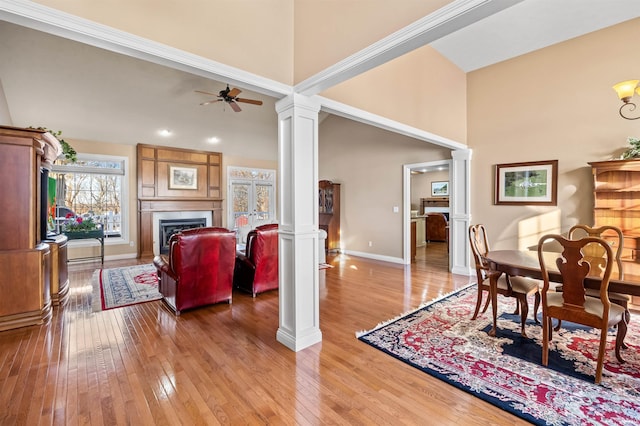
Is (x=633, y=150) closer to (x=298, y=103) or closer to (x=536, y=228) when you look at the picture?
(x=536, y=228)

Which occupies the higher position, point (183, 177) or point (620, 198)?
point (183, 177)

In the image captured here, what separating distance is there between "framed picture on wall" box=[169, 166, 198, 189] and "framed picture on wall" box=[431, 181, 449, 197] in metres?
7.91

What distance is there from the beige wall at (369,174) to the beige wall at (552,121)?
38.3 inches

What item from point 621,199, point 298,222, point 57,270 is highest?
point 621,199

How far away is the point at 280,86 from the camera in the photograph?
2537 millimetres

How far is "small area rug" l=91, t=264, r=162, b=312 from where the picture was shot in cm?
389

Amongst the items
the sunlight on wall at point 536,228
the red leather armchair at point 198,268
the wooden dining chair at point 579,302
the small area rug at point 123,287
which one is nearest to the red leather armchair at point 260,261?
the red leather armchair at point 198,268

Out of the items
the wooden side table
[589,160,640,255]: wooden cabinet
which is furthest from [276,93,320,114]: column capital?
the wooden side table

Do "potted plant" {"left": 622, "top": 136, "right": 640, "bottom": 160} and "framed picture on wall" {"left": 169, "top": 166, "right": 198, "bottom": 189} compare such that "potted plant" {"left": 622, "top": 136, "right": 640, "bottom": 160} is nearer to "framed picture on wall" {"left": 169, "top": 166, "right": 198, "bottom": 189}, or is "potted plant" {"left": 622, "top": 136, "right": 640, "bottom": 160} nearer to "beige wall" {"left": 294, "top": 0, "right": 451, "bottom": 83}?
"beige wall" {"left": 294, "top": 0, "right": 451, "bottom": 83}

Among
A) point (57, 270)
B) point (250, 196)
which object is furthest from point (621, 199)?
point (250, 196)

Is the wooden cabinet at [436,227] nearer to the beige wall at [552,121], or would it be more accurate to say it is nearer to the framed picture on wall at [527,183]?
the beige wall at [552,121]

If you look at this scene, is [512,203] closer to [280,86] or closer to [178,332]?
[280,86]

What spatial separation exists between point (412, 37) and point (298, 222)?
5.29ft

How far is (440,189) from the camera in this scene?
10.5 meters
